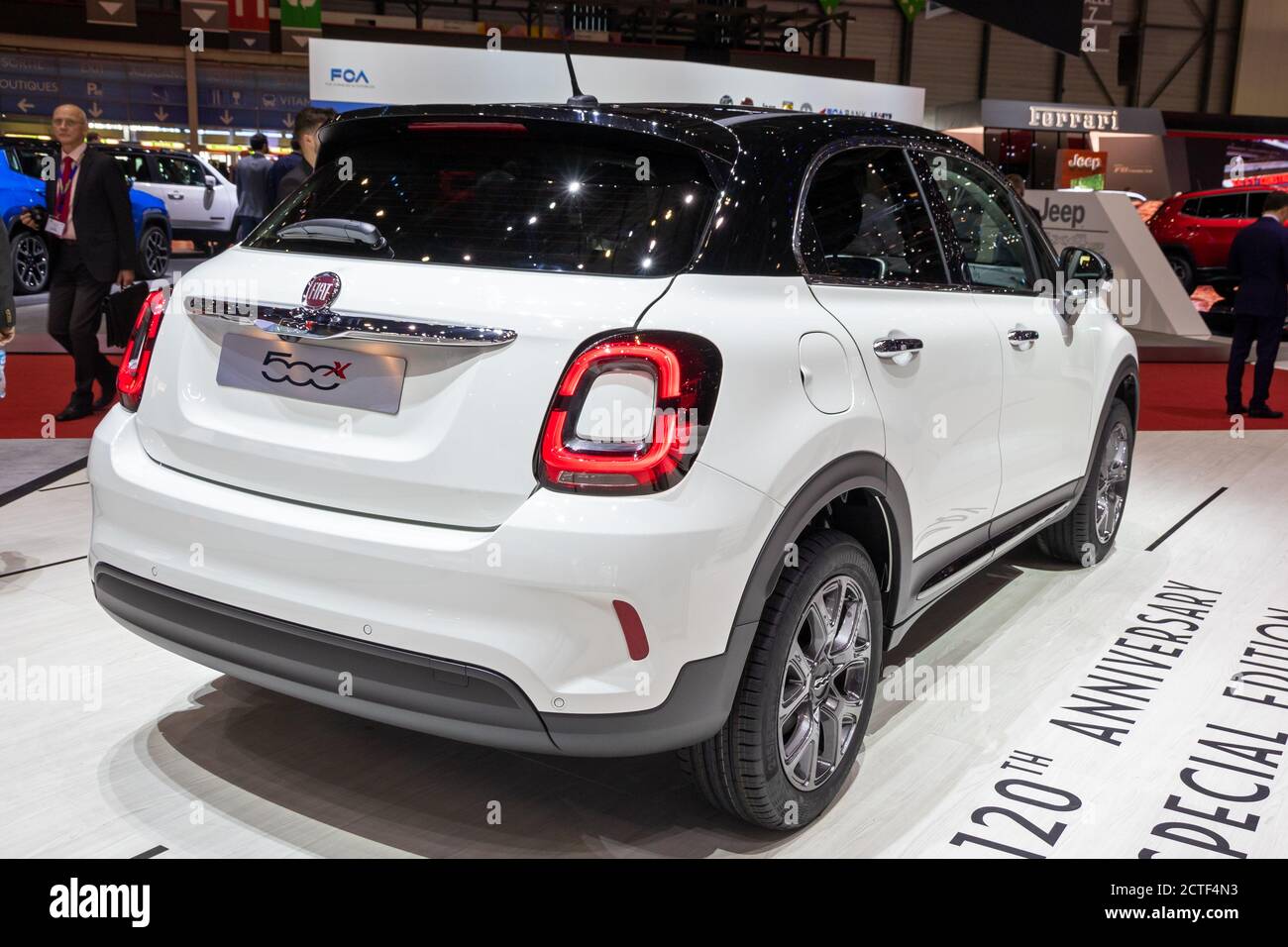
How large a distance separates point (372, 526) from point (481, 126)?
879 millimetres

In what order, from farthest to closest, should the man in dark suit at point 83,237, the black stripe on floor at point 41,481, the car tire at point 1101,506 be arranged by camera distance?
the man in dark suit at point 83,237
the black stripe on floor at point 41,481
the car tire at point 1101,506

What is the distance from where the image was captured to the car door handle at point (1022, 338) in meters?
3.25

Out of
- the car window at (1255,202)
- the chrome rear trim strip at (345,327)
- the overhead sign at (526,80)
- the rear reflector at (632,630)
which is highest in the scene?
the overhead sign at (526,80)

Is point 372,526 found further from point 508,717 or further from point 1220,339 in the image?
point 1220,339

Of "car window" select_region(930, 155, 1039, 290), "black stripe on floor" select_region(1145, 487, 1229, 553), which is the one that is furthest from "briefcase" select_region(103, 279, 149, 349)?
"black stripe on floor" select_region(1145, 487, 1229, 553)

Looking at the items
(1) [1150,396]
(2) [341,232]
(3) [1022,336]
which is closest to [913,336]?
(3) [1022,336]

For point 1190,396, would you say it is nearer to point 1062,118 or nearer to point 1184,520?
point 1184,520

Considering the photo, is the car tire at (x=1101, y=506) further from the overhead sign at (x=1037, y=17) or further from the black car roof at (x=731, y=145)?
the overhead sign at (x=1037, y=17)

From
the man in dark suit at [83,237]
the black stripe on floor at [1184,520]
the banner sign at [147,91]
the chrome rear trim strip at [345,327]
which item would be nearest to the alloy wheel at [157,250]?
the banner sign at [147,91]

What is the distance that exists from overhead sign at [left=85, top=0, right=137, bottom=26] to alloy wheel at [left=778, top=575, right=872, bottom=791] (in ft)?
46.5

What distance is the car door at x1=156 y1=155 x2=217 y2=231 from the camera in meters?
14.8

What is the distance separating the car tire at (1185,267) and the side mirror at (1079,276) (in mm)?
14050

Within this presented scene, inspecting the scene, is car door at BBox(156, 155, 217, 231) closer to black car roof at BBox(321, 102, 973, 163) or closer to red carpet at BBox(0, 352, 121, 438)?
red carpet at BBox(0, 352, 121, 438)
